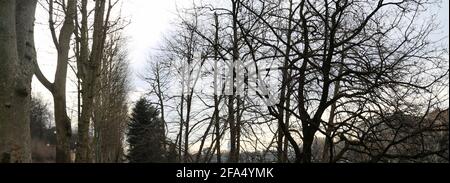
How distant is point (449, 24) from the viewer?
7.37 m

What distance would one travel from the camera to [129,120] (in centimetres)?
3712

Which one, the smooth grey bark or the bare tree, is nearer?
the bare tree

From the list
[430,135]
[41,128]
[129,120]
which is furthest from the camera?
[41,128]

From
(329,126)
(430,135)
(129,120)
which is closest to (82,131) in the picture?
(329,126)

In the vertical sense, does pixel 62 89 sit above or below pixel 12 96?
above

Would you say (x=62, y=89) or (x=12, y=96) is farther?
(x=62, y=89)

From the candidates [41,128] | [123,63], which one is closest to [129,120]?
[123,63]

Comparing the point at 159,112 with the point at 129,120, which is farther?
the point at 129,120

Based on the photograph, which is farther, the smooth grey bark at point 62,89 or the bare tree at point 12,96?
the smooth grey bark at point 62,89
